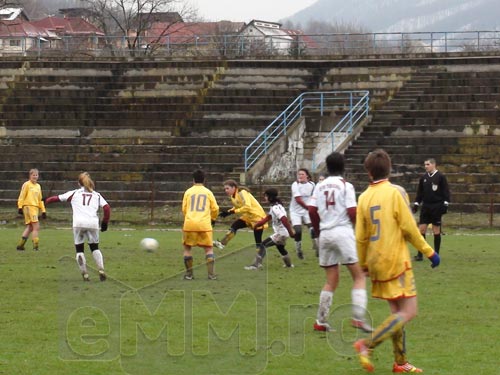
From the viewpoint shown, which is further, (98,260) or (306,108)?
(306,108)

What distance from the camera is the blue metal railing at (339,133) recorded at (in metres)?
37.3

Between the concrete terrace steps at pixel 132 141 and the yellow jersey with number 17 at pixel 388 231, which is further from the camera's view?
the concrete terrace steps at pixel 132 141

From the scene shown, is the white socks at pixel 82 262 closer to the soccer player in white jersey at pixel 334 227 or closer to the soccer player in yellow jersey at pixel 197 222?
the soccer player in yellow jersey at pixel 197 222

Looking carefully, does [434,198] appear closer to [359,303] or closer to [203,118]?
[359,303]

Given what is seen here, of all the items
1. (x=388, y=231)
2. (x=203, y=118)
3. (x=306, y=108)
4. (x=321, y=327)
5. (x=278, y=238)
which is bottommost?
(x=321, y=327)

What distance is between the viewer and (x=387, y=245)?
9.74m

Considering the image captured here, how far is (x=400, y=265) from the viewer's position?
9.73 metres

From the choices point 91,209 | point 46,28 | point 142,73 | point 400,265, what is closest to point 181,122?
point 142,73

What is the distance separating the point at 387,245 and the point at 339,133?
28.2m

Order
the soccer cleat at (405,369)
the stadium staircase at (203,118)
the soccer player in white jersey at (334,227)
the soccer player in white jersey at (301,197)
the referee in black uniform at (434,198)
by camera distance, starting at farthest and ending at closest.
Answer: the stadium staircase at (203,118) < the soccer player in white jersey at (301,197) < the referee in black uniform at (434,198) < the soccer player in white jersey at (334,227) < the soccer cleat at (405,369)

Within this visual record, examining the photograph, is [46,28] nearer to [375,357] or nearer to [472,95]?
[472,95]

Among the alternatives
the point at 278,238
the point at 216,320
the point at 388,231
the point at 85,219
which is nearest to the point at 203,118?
the point at 278,238

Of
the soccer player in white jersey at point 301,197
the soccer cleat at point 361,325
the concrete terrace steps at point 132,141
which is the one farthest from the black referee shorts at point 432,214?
the concrete terrace steps at point 132,141

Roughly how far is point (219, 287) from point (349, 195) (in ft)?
14.8
